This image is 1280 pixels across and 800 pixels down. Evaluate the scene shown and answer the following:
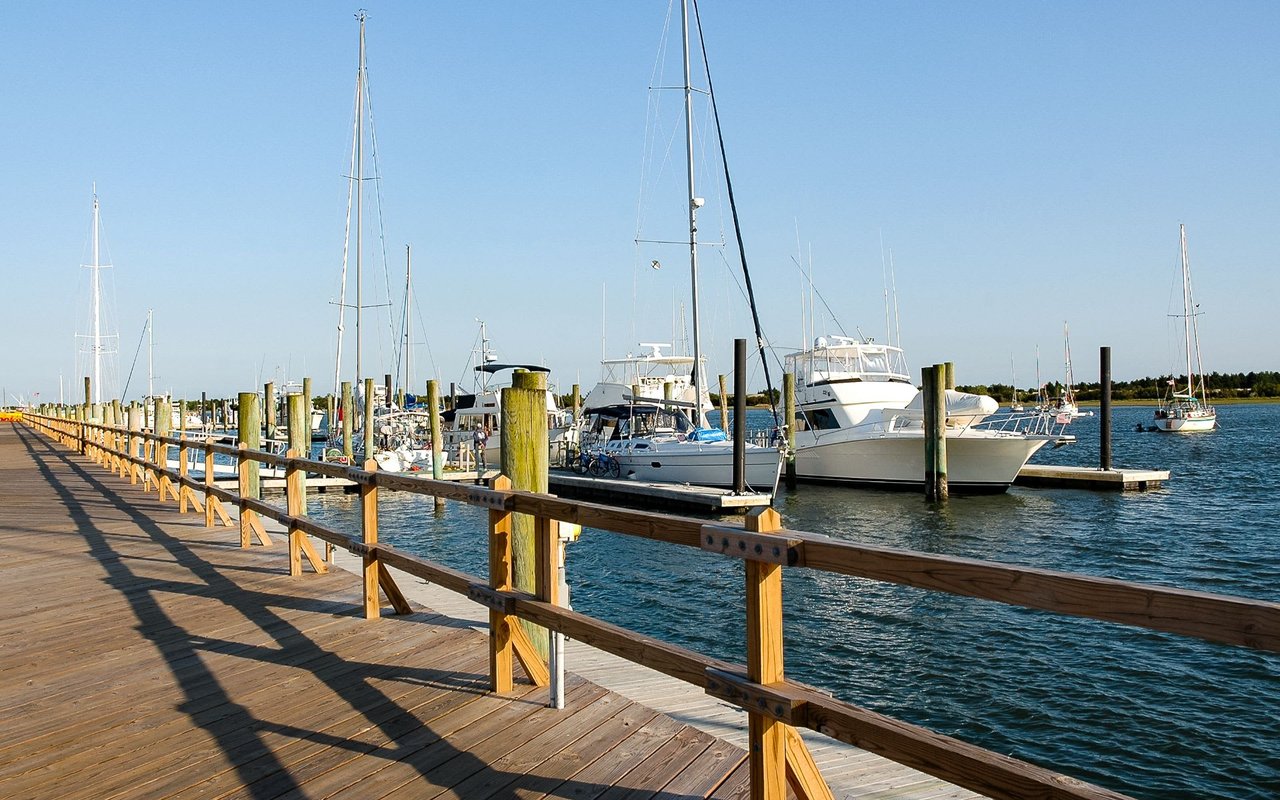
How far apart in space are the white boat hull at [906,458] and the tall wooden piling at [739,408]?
8009mm

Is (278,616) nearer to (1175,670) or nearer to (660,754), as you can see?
(660,754)

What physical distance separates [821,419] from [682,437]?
233 inches

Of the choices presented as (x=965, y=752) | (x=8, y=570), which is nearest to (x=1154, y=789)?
(x=965, y=752)

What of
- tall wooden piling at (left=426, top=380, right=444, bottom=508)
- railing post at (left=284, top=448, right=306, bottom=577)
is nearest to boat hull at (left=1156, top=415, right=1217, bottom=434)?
tall wooden piling at (left=426, top=380, right=444, bottom=508)

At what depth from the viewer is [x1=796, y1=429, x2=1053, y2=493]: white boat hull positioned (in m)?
Answer: 29.1

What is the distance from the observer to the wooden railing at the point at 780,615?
6.89 feet

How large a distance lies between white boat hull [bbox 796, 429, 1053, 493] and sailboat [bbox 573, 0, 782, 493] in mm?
3945

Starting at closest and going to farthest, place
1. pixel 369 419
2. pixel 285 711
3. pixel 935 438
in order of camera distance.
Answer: pixel 285 711
pixel 369 419
pixel 935 438

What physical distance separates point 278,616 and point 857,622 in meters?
8.30

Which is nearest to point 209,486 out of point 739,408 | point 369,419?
point 739,408

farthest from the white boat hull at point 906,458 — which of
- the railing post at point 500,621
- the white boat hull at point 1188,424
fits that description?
the white boat hull at point 1188,424

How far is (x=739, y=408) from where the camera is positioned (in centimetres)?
2400

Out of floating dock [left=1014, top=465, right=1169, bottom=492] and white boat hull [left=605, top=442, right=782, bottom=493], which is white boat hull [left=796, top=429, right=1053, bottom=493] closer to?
floating dock [left=1014, top=465, right=1169, bottom=492]

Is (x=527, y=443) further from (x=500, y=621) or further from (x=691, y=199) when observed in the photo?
(x=691, y=199)
